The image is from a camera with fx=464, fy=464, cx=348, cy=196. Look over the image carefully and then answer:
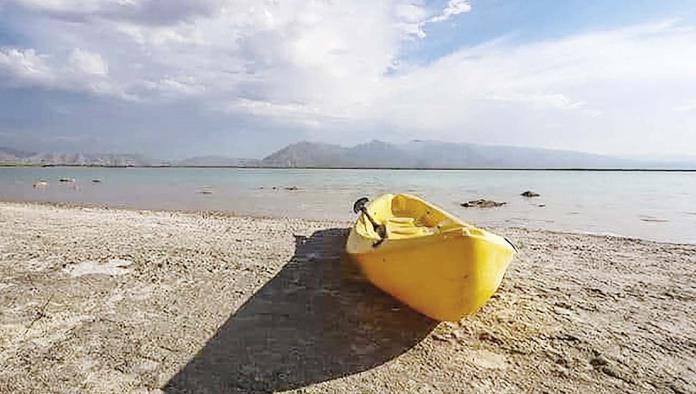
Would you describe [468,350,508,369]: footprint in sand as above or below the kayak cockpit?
below

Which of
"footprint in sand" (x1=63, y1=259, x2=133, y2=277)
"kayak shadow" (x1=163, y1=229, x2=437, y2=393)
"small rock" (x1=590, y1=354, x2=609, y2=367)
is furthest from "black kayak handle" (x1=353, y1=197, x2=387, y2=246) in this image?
"footprint in sand" (x1=63, y1=259, x2=133, y2=277)

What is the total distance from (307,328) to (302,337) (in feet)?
0.68

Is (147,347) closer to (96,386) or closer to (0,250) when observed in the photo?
(96,386)

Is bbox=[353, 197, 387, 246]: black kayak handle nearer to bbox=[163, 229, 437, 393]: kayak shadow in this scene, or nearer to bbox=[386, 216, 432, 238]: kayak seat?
bbox=[386, 216, 432, 238]: kayak seat

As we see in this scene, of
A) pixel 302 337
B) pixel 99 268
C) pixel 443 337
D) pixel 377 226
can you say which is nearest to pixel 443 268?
pixel 443 337

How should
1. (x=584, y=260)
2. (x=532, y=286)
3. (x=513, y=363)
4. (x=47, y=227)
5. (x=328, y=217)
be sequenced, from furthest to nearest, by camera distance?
(x=328, y=217)
(x=47, y=227)
(x=584, y=260)
(x=532, y=286)
(x=513, y=363)

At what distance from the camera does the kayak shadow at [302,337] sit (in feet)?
12.2

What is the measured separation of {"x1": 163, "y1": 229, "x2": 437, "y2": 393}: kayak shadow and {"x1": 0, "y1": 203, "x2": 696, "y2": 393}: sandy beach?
2 centimetres

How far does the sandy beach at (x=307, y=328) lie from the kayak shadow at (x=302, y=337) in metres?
0.02

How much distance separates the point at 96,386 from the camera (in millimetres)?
3586

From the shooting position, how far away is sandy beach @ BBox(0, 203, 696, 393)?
3.72 m

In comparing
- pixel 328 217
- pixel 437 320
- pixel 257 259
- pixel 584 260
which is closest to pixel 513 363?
pixel 437 320

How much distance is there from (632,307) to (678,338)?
94 cm

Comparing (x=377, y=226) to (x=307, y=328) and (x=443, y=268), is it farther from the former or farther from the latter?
(x=443, y=268)
